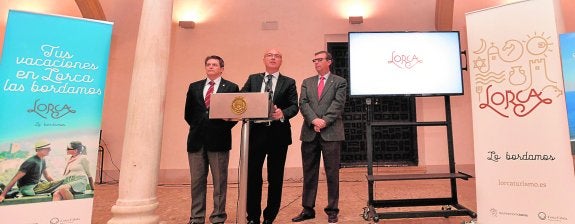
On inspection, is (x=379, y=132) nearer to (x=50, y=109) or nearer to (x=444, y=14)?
(x=444, y=14)

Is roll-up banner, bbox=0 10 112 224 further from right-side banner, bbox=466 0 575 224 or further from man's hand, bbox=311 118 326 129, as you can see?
right-side banner, bbox=466 0 575 224

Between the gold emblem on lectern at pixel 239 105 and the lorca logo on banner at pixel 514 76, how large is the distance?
209cm

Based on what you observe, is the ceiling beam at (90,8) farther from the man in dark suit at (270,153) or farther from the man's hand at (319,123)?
the man's hand at (319,123)

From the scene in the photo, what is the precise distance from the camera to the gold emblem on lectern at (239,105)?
1996 mm

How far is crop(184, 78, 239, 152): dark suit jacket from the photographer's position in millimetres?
2809

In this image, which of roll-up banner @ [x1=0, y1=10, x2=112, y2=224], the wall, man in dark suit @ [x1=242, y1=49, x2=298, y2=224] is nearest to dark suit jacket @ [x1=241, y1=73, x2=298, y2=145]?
man in dark suit @ [x1=242, y1=49, x2=298, y2=224]

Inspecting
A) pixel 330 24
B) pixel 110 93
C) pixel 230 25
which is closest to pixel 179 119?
pixel 110 93

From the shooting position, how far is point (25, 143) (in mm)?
2117

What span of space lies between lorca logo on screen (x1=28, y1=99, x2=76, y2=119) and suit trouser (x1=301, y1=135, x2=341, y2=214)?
2.00 m

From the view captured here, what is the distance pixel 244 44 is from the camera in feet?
20.1

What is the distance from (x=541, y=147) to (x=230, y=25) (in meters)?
5.31

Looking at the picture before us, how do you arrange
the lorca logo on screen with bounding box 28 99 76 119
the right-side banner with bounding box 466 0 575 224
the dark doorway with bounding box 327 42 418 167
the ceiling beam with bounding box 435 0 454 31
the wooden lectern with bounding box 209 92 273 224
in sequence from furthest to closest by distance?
the dark doorway with bounding box 327 42 418 167 → the ceiling beam with bounding box 435 0 454 31 → the right-side banner with bounding box 466 0 575 224 → the lorca logo on screen with bounding box 28 99 76 119 → the wooden lectern with bounding box 209 92 273 224

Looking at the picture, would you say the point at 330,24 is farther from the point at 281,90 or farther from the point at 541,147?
the point at 541,147

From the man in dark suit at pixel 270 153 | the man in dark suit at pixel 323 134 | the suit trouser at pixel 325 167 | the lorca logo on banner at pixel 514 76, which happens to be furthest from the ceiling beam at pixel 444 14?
the man in dark suit at pixel 270 153
